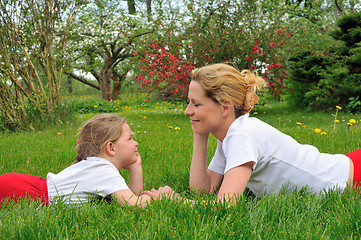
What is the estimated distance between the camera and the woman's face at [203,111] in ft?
7.40

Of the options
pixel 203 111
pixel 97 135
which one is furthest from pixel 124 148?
pixel 203 111

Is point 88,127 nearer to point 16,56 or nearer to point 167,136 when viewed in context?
point 167,136

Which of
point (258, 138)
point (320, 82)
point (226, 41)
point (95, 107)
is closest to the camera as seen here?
point (258, 138)

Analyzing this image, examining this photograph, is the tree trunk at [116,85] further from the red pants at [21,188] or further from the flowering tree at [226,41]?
the red pants at [21,188]

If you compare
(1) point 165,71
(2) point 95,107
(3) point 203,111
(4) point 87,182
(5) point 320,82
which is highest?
(3) point 203,111

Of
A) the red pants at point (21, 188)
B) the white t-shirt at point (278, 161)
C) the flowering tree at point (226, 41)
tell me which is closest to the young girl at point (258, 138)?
the white t-shirt at point (278, 161)

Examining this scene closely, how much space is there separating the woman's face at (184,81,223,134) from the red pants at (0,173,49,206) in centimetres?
113

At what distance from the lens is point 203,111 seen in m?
2.27

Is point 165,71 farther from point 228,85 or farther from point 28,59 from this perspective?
point 228,85

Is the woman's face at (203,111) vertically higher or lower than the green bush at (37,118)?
higher

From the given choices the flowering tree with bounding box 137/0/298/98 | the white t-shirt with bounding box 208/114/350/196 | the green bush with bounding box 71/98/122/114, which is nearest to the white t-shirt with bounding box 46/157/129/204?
the white t-shirt with bounding box 208/114/350/196

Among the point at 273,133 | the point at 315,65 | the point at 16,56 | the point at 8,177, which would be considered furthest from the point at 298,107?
the point at 8,177

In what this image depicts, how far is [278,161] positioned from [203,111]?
56 centimetres

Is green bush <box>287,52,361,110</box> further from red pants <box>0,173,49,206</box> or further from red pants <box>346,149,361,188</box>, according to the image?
red pants <box>0,173,49,206</box>
